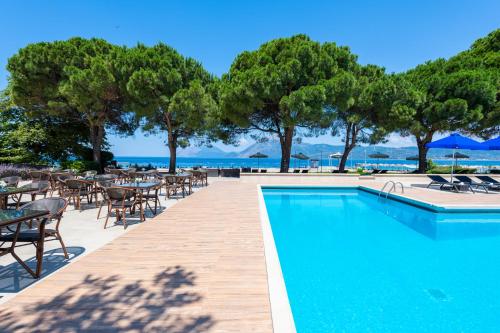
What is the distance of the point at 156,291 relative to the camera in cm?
254

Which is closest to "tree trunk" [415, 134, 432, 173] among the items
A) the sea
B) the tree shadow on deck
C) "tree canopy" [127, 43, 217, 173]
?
the sea

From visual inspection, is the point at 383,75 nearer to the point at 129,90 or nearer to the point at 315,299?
the point at 129,90

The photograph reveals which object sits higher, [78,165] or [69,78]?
[69,78]

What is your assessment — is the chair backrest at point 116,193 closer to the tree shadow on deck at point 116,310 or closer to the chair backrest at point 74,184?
the chair backrest at point 74,184

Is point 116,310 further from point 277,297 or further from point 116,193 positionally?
point 116,193

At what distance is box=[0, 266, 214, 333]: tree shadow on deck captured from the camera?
79.0 inches

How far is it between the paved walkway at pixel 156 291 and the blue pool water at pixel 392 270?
2.82 feet

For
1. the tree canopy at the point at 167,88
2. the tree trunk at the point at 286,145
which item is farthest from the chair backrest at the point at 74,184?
the tree trunk at the point at 286,145

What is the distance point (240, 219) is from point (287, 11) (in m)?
11.9

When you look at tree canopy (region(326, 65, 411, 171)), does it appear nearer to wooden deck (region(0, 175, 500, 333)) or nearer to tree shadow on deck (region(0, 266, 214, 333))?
wooden deck (region(0, 175, 500, 333))

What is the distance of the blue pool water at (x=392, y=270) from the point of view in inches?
114

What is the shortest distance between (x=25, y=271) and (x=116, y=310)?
1689mm

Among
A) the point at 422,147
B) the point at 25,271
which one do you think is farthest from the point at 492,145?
the point at 25,271

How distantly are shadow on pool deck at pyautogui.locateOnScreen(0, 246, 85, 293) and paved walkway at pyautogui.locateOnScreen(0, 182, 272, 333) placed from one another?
191mm
